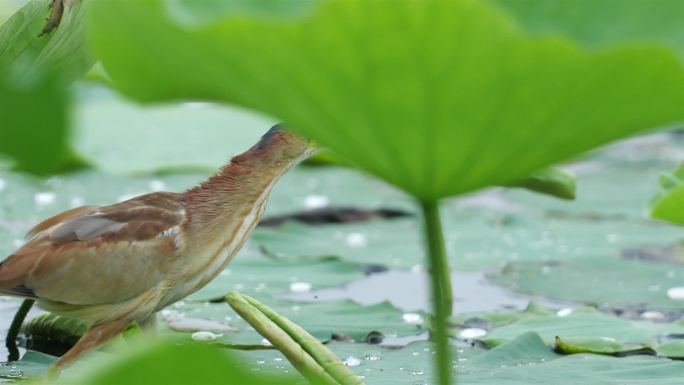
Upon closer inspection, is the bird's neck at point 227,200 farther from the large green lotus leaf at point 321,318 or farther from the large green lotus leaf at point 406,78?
the large green lotus leaf at point 406,78

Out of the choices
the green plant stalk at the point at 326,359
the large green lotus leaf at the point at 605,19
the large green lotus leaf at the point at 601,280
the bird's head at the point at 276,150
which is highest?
the large green lotus leaf at the point at 601,280

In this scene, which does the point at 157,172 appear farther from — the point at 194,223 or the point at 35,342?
the point at 194,223

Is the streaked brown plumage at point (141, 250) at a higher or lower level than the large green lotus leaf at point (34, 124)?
higher

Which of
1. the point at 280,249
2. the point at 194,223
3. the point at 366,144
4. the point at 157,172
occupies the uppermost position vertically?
the point at 157,172

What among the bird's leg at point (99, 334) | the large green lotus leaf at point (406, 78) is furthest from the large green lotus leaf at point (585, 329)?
the large green lotus leaf at point (406, 78)

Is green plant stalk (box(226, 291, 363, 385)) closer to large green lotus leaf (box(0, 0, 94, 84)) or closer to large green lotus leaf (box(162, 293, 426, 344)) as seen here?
large green lotus leaf (box(0, 0, 94, 84))

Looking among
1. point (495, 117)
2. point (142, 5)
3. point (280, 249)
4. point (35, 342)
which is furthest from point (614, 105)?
point (280, 249)
